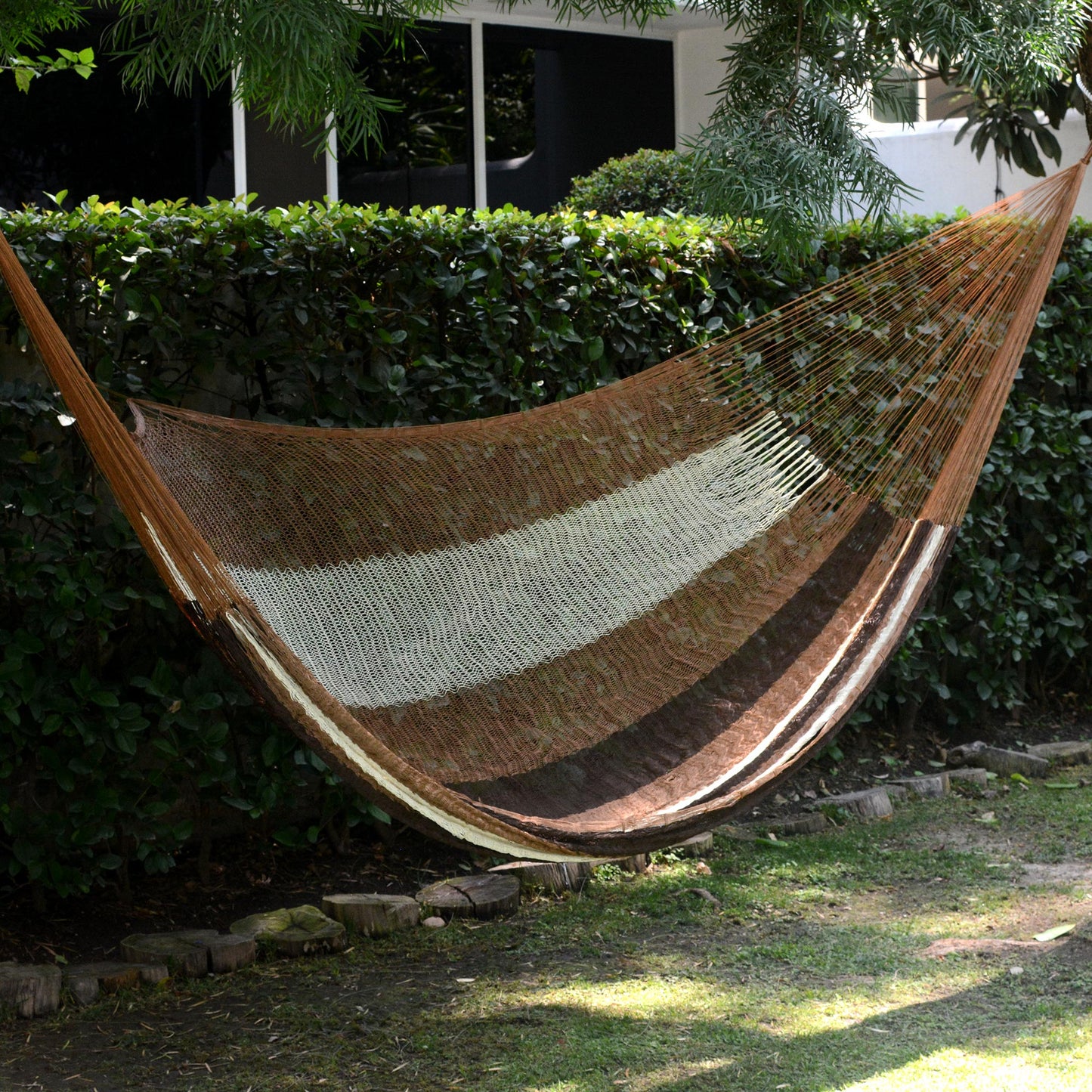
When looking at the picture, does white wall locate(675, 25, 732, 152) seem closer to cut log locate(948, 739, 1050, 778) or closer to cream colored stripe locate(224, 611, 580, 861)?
cut log locate(948, 739, 1050, 778)

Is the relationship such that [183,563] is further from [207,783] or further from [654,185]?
[654,185]

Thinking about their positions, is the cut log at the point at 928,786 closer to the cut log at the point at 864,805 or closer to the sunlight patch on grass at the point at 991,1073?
the cut log at the point at 864,805

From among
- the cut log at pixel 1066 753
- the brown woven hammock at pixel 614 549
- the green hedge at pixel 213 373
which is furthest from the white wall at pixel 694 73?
the brown woven hammock at pixel 614 549

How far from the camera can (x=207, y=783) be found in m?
2.75

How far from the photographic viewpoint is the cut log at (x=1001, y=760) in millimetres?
3770

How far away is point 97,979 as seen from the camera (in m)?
2.38

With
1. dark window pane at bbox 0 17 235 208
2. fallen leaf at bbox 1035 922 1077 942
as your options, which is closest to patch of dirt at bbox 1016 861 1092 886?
fallen leaf at bbox 1035 922 1077 942

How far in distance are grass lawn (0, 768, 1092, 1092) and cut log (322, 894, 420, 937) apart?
43 millimetres

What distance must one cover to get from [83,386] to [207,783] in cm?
111

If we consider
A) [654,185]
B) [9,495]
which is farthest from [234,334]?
[654,185]

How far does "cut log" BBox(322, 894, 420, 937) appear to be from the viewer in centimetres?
268

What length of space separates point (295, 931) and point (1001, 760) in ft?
6.88

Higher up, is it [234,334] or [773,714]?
[234,334]

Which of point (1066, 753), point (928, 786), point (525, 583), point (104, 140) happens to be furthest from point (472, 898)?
point (104, 140)
